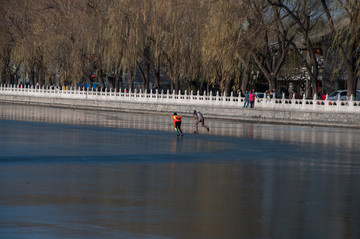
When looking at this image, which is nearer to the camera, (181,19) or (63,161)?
(63,161)

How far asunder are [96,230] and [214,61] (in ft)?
132

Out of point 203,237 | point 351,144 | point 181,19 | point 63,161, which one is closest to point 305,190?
point 203,237

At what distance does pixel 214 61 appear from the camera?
4856 cm

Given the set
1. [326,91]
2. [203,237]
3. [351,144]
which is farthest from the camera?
[326,91]

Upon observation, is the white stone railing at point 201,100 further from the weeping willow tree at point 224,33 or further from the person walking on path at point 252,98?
the weeping willow tree at point 224,33

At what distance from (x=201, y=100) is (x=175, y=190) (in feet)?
133

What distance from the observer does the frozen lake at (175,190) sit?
925 cm

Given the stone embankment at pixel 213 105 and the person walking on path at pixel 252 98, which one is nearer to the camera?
the stone embankment at pixel 213 105

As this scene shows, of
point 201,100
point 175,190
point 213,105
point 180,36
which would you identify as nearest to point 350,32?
point 213,105

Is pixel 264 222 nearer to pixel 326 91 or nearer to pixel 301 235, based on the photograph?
pixel 301 235

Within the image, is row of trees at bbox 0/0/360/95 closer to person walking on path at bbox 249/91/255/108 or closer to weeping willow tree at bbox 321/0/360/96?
weeping willow tree at bbox 321/0/360/96

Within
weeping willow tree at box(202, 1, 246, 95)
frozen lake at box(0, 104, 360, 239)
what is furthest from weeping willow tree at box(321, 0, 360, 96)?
frozen lake at box(0, 104, 360, 239)

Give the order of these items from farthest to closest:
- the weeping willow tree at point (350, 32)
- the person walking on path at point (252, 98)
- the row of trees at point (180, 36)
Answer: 1. the person walking on path at point (252, 98)
2. the row of trees at point (180, 36)
3. the weeping willow tree at point (350, 32)

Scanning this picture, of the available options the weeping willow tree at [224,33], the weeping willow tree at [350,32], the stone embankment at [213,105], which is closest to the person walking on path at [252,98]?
the stone embankment at [213,105]
